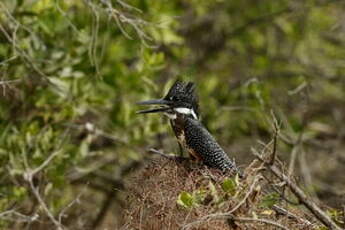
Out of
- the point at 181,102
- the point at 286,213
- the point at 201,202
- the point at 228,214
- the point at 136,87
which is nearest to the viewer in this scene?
the point at 228,214

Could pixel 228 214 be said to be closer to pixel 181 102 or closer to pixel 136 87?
pixel 181 102

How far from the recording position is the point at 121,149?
6.41 meters

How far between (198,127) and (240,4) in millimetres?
3400

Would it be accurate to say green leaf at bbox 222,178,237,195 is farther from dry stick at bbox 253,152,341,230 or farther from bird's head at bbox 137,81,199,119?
bird's head at bbox 137,81,199,119

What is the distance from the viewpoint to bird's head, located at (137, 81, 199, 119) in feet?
15.4

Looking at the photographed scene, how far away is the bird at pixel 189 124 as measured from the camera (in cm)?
432

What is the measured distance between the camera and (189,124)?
4.59 m

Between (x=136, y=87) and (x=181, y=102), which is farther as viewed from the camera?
(x=136, y=87)

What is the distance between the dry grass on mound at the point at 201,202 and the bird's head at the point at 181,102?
842 mm

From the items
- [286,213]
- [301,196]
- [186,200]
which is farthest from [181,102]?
[301,196]

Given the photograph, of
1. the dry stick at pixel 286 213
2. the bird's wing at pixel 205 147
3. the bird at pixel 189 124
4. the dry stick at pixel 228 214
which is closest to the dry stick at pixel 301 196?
the dry stick at pixel 228 214

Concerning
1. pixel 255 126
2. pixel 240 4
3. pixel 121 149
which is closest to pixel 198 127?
pixel 121 149

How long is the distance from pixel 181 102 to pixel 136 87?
1.24 metres

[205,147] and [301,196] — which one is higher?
[301,196]
